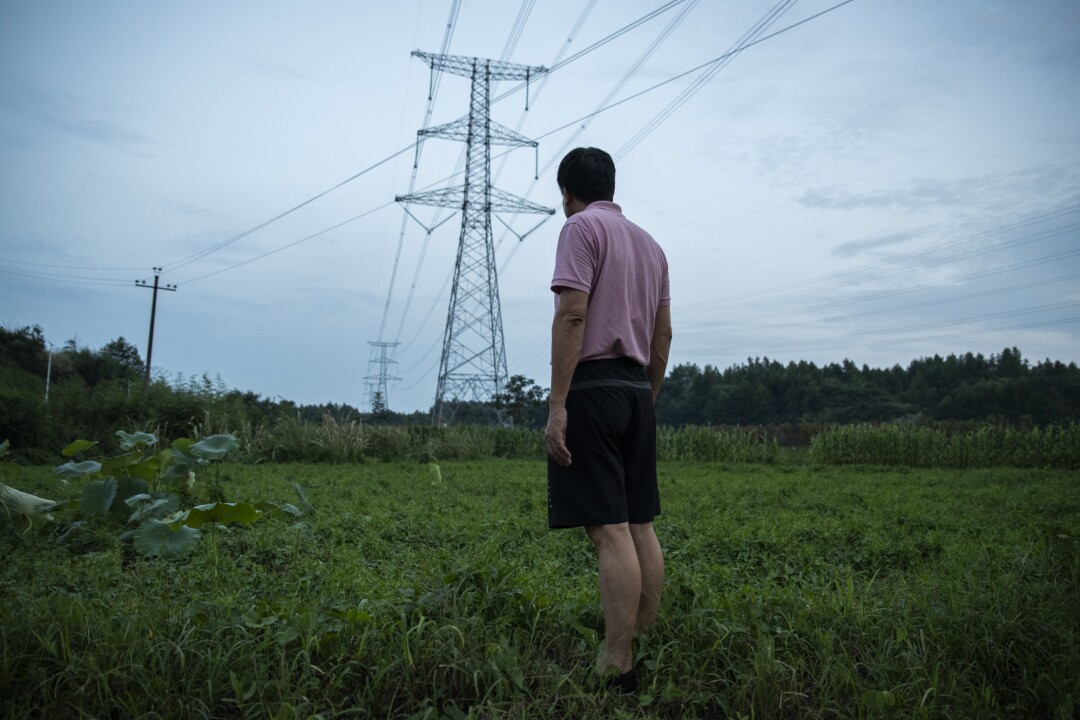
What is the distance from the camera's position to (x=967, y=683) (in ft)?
8.12

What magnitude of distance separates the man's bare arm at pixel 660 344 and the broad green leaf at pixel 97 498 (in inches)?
140

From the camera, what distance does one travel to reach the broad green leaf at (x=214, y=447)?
4.73 m

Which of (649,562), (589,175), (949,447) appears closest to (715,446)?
(949,447)

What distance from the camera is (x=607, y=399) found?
2475mm

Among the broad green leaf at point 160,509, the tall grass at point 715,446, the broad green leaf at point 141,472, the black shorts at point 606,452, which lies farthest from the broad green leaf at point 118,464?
the tall grass at point 715,446

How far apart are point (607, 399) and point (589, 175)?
86 centimetres

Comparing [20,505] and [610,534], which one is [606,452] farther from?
[20,505]

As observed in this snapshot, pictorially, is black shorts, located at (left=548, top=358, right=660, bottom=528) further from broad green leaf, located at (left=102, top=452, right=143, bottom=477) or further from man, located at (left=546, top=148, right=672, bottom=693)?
broad green leaf, located at (left=102, top=452, right=143, bottom=477)

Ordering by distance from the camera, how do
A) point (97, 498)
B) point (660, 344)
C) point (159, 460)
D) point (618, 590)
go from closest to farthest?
point (618, 590)
point (660, 344)
point (97, 498)
point (159, 460)

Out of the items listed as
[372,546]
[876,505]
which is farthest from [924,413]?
[372,546]

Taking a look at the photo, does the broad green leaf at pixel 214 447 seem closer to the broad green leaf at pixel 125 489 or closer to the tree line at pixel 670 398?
the broad green leaf at pixel 125 489

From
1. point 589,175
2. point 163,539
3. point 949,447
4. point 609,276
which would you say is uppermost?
point 589,175

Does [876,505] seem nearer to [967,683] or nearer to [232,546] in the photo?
[967,683]

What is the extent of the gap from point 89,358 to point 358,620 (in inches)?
1491
